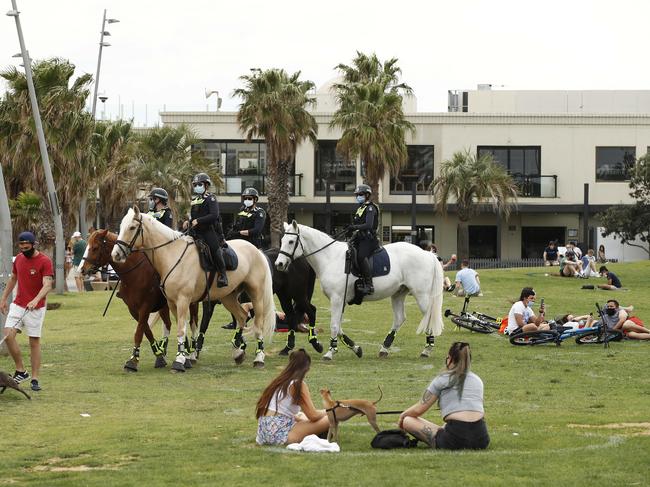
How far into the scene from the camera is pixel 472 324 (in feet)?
91.2

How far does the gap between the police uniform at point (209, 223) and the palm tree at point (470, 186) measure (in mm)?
39112

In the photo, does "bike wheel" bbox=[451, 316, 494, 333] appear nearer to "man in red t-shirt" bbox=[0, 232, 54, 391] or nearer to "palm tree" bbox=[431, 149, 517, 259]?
"man in red t-shirt" bbox=[0, 232, 54, 391]

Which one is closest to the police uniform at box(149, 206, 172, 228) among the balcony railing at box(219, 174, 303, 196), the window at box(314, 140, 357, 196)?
the balcony railing at box(219, 174, 303, 196)

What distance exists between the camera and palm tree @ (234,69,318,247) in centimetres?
5412

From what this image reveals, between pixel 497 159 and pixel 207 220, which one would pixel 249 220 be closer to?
pixel 207 220

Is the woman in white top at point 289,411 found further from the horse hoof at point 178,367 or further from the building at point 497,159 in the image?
the building at point 497,159

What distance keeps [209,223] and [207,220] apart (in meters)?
0.16

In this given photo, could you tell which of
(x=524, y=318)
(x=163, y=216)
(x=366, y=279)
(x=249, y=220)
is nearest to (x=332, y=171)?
(x=524, y=318)

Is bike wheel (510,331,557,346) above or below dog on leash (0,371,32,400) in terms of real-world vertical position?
below

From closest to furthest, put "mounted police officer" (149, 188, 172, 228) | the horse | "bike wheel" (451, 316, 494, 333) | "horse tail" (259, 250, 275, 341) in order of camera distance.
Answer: "mounted police officer" (149, 188, 172, 228), "horse tail" (259, 250, 275, 341), the horse, "bike wheel" (451, 316, 494, 333)

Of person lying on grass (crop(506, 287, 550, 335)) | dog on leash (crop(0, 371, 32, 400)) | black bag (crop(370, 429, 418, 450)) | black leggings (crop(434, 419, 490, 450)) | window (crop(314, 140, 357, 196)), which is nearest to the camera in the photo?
black leggings (crop(434, 419, 490, 450))

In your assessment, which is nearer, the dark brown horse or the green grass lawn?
the green grass lawn

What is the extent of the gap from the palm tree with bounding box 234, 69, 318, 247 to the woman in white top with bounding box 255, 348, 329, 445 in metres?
40.9

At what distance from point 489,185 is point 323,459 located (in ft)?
155
